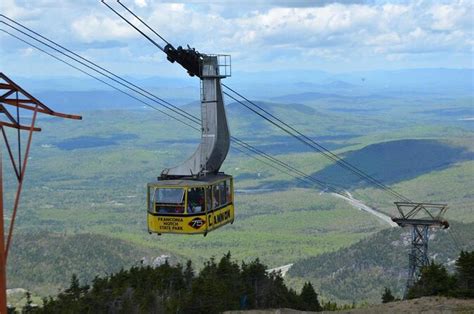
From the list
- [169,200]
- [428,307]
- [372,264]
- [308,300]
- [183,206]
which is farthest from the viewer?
[372,264]

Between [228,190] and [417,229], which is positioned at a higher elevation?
[228,190]

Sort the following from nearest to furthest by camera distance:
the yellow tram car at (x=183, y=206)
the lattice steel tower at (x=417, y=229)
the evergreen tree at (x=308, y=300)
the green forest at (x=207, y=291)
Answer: the yellow tram car at (x=183, y=206), the green forest at (x=207, y=291), the lattice steel tower at (x=417, y=229), the evergreen tree at (x=308, y=300)

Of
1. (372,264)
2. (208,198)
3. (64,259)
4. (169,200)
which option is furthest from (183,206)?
(64,259)

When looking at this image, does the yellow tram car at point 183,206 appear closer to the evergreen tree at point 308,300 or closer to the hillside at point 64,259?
the evergreen tree at point 308,300

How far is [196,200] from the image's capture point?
3350 centimetres

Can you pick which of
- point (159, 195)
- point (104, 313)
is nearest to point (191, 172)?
point (159, 195)

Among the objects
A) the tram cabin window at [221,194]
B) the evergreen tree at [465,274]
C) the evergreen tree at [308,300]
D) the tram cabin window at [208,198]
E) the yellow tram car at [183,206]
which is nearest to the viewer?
the yellow tram car at [183,206]

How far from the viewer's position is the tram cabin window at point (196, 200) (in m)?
33.3

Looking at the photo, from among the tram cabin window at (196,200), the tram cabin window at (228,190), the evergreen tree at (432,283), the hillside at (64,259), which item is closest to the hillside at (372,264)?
the hillside at (64,259)

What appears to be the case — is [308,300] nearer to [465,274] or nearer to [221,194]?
[465,274]

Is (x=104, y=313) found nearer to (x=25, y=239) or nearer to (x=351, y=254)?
(x=351, y=254)

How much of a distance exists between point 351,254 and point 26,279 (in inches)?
2757

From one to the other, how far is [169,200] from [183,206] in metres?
0.84

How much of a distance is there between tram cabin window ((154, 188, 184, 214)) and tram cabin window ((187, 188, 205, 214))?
0.35 m
